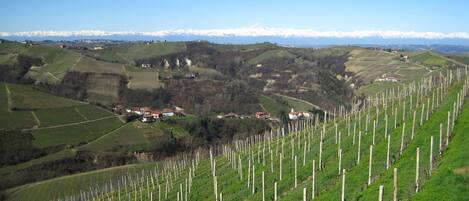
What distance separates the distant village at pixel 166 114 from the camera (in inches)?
5935

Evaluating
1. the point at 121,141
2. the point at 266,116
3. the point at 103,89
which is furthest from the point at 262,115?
the point at 103,89

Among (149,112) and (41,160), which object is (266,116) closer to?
(149,112)

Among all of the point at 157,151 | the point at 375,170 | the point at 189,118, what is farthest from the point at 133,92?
the point at 375,170

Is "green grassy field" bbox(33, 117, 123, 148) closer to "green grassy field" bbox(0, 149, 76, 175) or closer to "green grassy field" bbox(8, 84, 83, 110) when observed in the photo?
"green grassy field" bbox(0, 149, 76, 175)

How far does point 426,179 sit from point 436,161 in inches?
155

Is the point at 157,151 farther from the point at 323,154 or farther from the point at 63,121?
the point at 323,154

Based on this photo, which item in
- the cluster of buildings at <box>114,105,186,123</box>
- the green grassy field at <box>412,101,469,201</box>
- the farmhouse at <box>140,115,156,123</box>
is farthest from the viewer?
the cluster of buildings at <box>114,105,186,123</box>

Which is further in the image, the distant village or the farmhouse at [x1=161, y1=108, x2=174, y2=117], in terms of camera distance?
the farmhouse at [x1=161, y1=108, x2=174, y2=117]

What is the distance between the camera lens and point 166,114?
16175 cm

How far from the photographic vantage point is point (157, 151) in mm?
121000

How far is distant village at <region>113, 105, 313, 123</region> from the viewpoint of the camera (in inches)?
5935

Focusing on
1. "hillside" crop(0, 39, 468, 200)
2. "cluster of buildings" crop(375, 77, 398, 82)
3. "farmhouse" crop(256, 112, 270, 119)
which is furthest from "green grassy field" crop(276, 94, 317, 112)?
"cluster of buildings" crop(375, 77, 398, 82)

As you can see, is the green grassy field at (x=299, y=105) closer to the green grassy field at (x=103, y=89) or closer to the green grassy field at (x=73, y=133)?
the green grassy field at (x=103, y=89)

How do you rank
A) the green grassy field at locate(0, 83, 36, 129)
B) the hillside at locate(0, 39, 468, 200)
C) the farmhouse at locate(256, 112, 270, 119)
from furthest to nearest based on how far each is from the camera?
the farmhouse at locate(256, 112, 270, 119) → the green grassy field at locate(0, 83, 36, 129) → the hillside at locate(0, 39, 468, 200)
